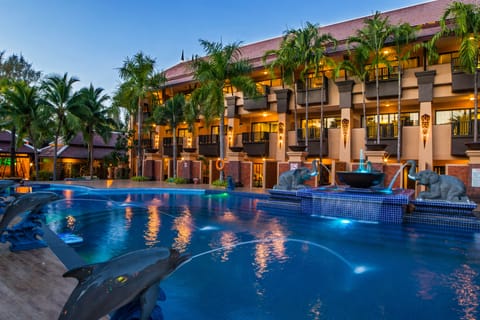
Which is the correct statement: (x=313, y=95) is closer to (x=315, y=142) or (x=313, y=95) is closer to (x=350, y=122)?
(x=350, y=122)

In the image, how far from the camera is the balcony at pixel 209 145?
26078 mm

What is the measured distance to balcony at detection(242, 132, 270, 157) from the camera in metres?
23.8

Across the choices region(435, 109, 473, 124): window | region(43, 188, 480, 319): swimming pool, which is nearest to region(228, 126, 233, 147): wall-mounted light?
region(43, 188, 480, 319): swimming pool

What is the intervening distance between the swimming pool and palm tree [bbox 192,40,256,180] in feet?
35.2

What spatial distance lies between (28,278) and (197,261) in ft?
9.94

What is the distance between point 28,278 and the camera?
4.52 metres

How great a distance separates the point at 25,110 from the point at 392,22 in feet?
90.4

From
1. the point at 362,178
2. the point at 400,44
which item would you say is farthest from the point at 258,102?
the point at 362,178

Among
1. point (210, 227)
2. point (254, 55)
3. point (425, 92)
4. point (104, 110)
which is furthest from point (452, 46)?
point (104, 110)

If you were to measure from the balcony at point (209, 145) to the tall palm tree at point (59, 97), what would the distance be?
1015 cm

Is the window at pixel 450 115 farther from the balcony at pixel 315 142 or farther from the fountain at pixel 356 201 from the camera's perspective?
the fountain at pixel 356 201

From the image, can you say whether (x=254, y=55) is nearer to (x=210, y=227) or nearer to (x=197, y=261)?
(x=210, y=227)

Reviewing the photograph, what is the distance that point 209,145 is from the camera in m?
26.4

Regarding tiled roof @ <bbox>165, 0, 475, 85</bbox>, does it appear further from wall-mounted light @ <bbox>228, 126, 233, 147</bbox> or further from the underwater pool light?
the underwater pool light
